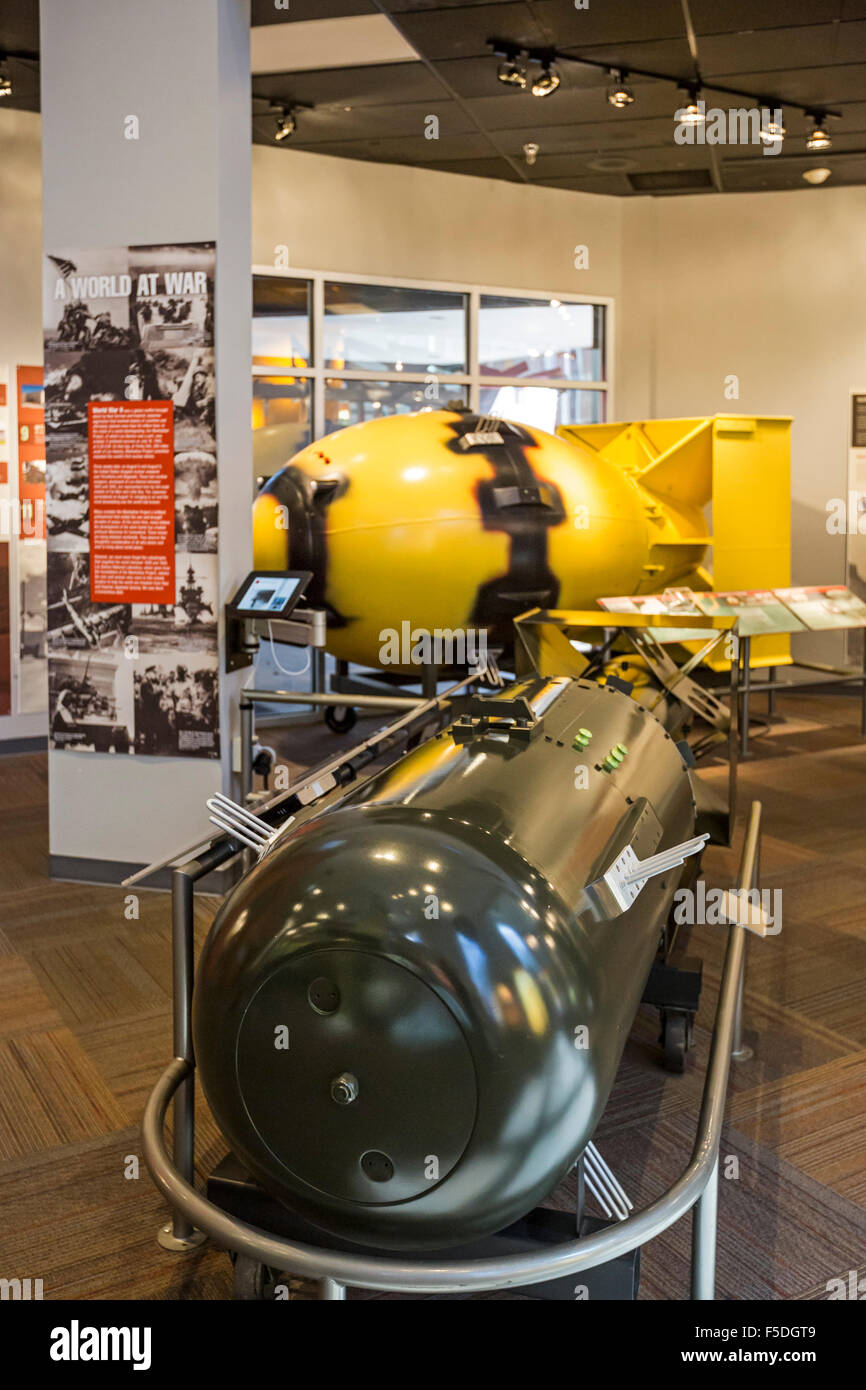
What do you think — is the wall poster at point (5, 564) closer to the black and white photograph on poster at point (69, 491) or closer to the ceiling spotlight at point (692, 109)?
the black and white photograph on poster at point (69, 491)

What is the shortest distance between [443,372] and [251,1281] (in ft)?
21.9

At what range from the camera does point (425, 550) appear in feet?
16.4

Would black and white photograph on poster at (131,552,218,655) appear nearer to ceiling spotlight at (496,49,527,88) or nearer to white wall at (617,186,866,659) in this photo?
ceiling spotlight at (496,49,527,88)

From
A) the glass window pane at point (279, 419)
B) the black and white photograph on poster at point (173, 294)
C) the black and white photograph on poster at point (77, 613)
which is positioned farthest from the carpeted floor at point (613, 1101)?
the glass window pane at point (279, 419)

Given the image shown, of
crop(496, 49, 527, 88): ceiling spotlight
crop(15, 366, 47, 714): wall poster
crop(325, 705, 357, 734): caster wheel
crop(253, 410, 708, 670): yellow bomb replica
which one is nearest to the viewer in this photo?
crop(253, 410, 708, 670): yellow bomb replica

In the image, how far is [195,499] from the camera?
12.4ft

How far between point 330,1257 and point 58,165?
357cm

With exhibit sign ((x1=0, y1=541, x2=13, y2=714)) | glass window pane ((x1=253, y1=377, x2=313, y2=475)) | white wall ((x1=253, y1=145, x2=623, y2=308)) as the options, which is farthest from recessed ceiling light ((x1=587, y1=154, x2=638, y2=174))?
exhibit sign ((x1=0, y1=541, x2=13, y2=714))

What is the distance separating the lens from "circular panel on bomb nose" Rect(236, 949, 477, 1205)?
1479 mm

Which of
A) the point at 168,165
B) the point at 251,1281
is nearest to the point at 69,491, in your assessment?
the point at 168,165

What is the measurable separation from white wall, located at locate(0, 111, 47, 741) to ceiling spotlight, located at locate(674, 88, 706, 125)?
3449 mm

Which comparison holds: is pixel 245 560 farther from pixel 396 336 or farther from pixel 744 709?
pixel 396 336

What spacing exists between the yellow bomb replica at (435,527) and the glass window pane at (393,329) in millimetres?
2218

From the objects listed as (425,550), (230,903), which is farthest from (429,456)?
(230,903)
